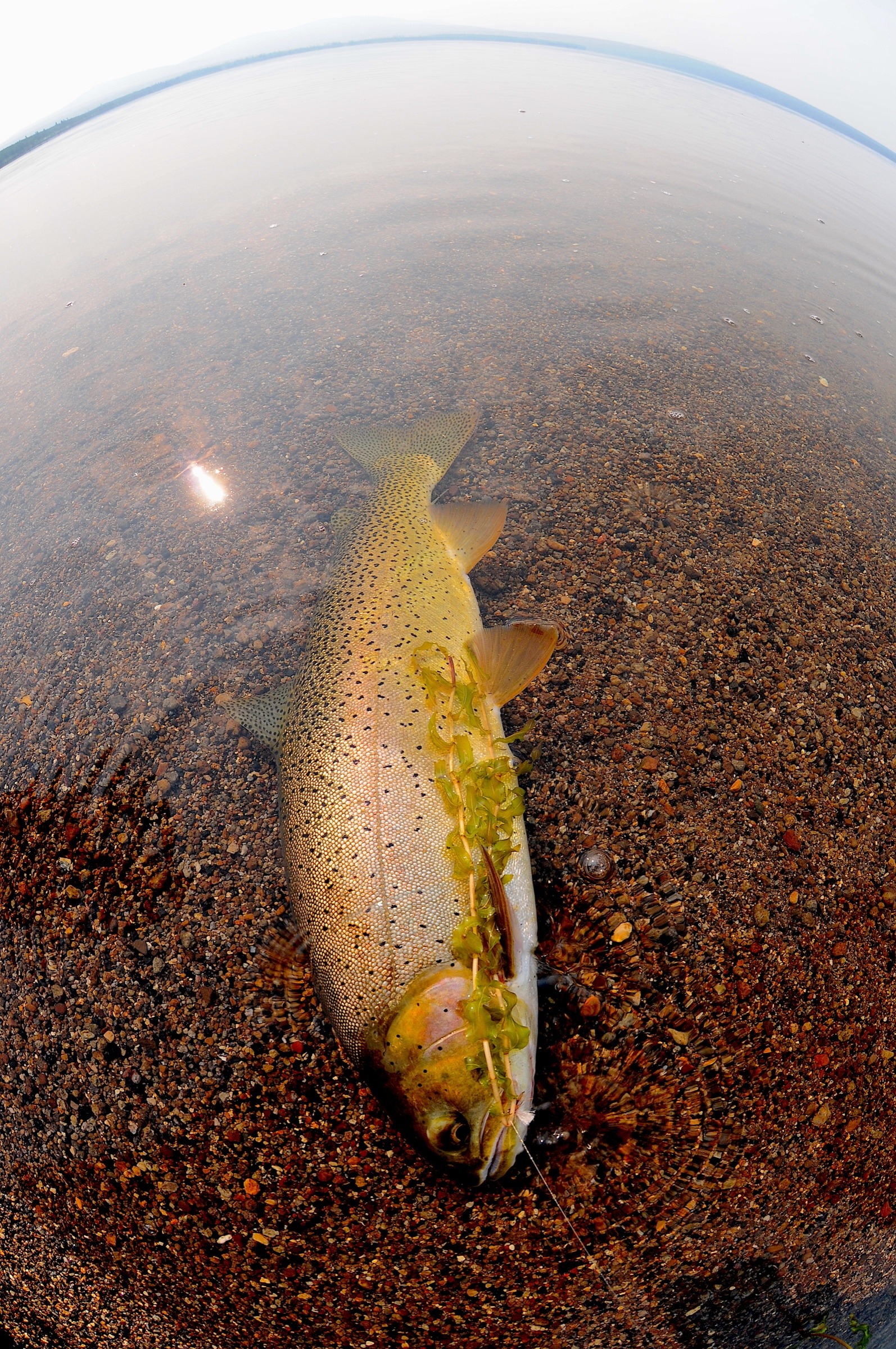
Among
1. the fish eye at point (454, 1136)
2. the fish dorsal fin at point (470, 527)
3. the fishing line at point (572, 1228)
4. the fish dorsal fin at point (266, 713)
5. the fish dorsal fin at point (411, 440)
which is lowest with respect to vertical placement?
the fishing line at point (572, 1228)

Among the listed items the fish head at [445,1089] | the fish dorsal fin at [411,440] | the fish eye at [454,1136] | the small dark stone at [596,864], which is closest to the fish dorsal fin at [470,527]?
the fish dorsal fin at [411,440]

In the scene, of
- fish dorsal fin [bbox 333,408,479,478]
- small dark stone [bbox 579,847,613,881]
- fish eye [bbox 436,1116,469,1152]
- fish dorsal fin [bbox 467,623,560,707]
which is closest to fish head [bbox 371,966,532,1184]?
fish eye [bbox 436,1116,469,1152]

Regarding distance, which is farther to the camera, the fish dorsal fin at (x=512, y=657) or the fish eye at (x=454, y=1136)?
the fish dorsal fin at (x=512, y=657)

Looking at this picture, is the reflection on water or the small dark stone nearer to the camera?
the reflection on water

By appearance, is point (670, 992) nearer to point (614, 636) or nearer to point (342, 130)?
point (614, 636)

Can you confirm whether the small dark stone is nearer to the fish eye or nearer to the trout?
the trout

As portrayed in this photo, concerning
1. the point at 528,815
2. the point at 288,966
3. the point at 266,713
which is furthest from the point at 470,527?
the point at 288,966

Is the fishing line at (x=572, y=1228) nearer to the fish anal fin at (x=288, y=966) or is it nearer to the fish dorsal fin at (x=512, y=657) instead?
the fish anal fin at (x=288, y=966)
